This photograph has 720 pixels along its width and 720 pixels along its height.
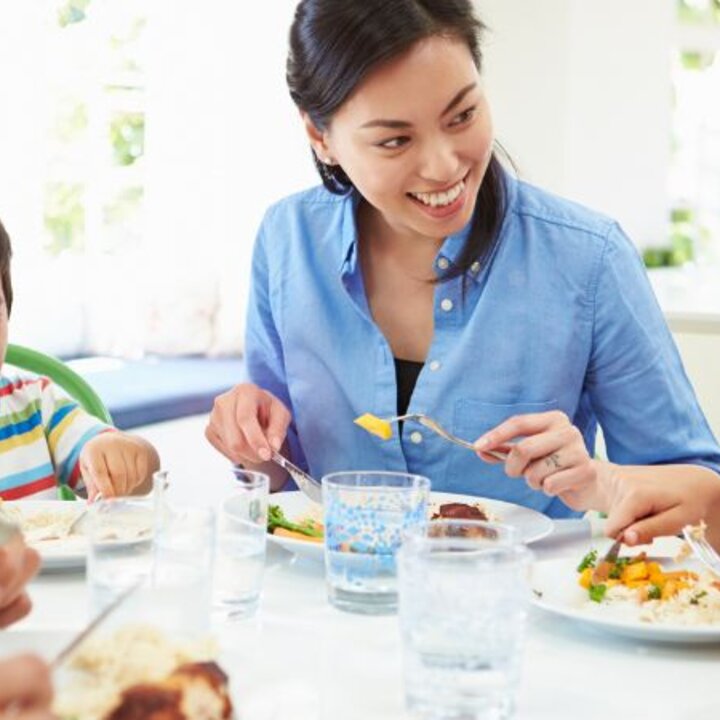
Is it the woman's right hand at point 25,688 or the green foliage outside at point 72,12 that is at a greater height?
the green foliage outside at point 72,12

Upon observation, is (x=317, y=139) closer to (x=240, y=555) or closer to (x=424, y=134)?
(x=424, y=134)

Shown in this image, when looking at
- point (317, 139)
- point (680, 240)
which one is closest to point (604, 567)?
point (317, 139)

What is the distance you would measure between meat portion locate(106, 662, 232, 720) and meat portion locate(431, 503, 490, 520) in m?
0.59

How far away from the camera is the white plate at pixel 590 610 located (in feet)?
3.88

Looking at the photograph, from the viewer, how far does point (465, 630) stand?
97 centimetres

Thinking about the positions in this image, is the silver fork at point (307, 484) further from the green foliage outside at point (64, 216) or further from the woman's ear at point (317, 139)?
the green foliage outside at point (64, 216)

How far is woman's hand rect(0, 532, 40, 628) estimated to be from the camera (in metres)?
1.02

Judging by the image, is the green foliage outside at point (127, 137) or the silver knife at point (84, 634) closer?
the silver knife at point (84, 634)

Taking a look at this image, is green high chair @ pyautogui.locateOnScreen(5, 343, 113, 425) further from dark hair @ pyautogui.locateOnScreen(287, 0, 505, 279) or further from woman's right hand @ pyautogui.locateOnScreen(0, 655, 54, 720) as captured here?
woman's right hand @ pyautogui.locateOnScreen(0, 655, 54, 720)

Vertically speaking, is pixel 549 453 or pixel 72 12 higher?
pixel 72 12

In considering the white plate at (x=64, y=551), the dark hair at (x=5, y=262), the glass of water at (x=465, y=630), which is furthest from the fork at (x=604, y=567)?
the dark hair at (x=5, y=262)

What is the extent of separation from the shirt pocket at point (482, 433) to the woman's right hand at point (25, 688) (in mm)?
1080

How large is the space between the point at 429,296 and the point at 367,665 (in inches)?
33.7

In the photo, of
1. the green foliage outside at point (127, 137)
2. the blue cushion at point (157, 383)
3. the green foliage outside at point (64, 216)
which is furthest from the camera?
the green foliage outside at point (127, 137)
